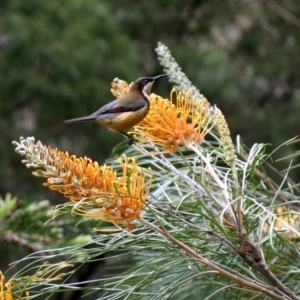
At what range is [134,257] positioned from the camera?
768mm

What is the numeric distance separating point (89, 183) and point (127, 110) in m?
0.37

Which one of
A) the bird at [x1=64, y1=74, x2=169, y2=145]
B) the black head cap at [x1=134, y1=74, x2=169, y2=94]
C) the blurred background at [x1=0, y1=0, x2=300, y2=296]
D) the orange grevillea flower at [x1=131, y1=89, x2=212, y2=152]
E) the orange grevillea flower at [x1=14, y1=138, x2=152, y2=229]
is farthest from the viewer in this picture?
the blurred background at [x1=0, y1=0, x2=300, y2=296]

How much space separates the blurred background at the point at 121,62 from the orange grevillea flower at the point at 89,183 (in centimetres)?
190

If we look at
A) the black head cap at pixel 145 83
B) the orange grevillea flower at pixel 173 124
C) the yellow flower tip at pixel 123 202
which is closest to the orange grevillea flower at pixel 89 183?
the yellow flower tip at pixel 123 202

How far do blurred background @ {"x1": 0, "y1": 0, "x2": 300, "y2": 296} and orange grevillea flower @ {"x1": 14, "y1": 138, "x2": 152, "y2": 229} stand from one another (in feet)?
6.22

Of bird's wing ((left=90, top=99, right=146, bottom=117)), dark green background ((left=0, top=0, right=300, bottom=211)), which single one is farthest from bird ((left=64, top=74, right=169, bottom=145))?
dark green background ((left=0, top=0, right=300, bottom=211))

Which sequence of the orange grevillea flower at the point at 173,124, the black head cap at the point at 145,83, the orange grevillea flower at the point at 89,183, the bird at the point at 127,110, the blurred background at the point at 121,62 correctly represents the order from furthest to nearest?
1. the blurred background at the point at 121,62
2. the black head cap at the point at 145,83
3. the bird at the point at 127,110
4. the orange grevillea flower at the point at 173,124
5. the orange grevillea flower at the point at 89,183

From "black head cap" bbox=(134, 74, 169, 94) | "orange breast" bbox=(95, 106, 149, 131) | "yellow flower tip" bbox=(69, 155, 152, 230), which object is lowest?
"yellow flower tip" bbox=(69, 155, 152, 230)

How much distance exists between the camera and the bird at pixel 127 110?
2.53 feet

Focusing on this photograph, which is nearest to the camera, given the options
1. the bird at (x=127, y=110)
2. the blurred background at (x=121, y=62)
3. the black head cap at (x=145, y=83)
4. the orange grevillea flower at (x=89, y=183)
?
the orange grevillea flower at (x=89, y=183)

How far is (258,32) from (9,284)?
9.94 feet

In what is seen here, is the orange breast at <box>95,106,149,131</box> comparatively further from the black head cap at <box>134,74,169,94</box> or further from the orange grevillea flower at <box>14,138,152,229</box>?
the orange grevillea flower at <box>14,138,152,229</box>

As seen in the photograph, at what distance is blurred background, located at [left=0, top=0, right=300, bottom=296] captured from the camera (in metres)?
2.38

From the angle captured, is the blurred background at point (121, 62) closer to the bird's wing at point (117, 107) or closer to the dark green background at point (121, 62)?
the dark green background at point (121, 62)
